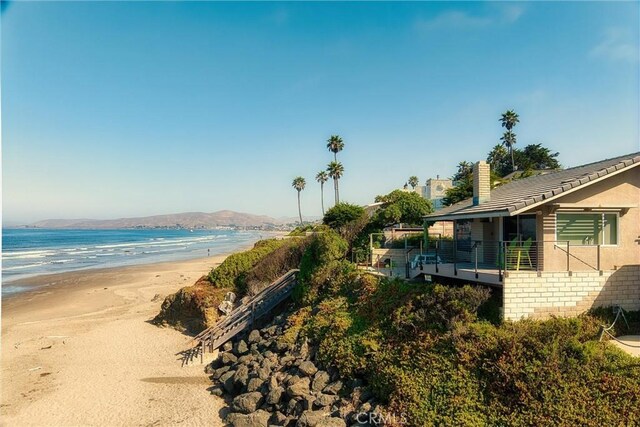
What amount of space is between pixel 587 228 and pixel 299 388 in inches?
441

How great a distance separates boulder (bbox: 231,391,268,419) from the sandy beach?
2.85ft

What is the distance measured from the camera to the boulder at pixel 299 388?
1207 cm

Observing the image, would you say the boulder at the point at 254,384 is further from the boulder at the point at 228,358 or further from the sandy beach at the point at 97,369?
the boulder at the point at 228,358

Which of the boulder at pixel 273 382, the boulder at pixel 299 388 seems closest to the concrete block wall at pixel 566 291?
the boulder at pixel 299 388

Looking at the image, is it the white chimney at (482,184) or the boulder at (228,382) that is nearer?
the boulder at (228,382)

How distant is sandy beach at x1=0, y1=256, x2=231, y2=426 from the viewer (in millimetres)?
12867

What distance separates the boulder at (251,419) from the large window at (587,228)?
36.7 feet

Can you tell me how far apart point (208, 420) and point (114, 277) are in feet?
105

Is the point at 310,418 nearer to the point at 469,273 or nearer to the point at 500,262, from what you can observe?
the point at 469,273

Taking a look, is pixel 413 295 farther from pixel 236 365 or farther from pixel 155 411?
pixel 155 411

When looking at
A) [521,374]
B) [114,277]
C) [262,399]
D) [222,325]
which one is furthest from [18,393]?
[114,277]

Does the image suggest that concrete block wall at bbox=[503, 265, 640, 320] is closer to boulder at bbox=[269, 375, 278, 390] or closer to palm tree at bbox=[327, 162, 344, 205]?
boulder at bbox=[269, 375, 278, 390]

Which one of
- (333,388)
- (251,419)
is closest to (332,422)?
(333,388)

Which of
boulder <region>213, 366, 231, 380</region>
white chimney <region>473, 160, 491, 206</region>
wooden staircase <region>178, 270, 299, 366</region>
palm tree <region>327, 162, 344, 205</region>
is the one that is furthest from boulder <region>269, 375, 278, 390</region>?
palm tree <region>327, 162, 344, 205</region>
